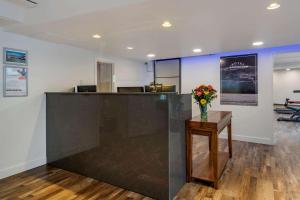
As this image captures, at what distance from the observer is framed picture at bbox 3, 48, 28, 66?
2.89 metres

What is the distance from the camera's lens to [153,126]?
2299mm

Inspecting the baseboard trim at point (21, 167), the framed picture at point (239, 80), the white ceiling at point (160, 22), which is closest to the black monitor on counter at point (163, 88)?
the white ceiling at point (160, 22)

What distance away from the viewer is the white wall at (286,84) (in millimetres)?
10712

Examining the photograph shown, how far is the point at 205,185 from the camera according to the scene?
266cm

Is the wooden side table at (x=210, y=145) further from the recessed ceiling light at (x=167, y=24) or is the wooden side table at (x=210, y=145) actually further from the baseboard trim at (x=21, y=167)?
the baseboard trim at (x=21, y=167)

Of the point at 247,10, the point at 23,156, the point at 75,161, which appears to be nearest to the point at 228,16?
the point at 247,10

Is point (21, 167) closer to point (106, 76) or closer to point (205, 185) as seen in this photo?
point (106, 76)

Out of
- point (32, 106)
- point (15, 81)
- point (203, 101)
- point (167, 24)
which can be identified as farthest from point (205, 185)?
point (15, 81)

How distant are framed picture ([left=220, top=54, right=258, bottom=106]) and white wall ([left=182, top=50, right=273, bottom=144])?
4.2 inches

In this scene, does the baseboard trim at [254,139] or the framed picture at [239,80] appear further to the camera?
the framed picture at [239,80]

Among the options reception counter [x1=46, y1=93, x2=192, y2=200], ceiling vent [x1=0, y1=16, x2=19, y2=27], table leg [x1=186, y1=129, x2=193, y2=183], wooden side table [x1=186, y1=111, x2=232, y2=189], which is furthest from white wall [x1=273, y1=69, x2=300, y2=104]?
ceiling vent [x1=0, y1=16, x2=19, y2=27]

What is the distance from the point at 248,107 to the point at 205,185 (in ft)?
9.62

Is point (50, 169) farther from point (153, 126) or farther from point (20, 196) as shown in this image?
point (153, 126)

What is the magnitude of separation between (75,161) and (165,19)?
8.52ft
